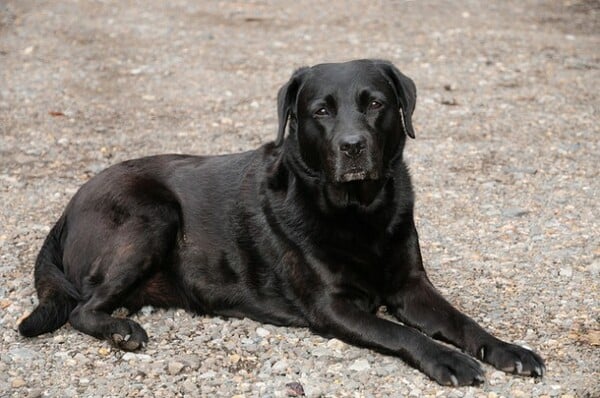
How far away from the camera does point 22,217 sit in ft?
21.6

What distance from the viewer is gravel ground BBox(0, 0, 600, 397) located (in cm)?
447

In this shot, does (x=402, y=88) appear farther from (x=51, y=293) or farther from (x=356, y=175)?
(x=51, y=293)

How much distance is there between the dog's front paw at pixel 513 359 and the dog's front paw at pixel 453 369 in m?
0.12

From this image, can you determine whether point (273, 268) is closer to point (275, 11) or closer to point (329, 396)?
point (329, 396)

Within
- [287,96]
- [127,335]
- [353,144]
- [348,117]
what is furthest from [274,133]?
[127,335]

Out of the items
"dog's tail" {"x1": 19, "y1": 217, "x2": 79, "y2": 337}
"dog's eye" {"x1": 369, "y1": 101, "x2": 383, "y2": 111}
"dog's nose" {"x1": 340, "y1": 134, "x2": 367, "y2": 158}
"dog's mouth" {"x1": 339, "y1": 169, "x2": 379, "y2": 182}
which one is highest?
"dog's eye" {"x1": 369, "y1": 101, "x2": 383, "y2": 111}

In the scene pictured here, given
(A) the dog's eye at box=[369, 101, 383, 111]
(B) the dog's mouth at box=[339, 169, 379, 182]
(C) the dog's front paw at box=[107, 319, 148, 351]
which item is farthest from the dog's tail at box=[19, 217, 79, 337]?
(A) the dog's eye at box=[369, 101, 383, 111]

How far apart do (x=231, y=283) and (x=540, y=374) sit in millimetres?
1766

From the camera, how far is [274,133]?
27.7 ft

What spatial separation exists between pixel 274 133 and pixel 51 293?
148 inches

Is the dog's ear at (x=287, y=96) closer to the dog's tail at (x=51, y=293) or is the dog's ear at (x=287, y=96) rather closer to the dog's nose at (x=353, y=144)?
the dog's nose at (x=353, y=144)

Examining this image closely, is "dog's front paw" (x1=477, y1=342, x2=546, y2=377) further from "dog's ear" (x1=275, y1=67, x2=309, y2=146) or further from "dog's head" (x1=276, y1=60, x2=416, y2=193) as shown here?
"dog's ear" (x1=275, y1=67, x2=309, y2=146)

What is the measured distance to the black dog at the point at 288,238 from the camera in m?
4.68

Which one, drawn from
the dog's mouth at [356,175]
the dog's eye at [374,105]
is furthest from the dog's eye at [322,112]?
the dog's mouth at [356,175]
